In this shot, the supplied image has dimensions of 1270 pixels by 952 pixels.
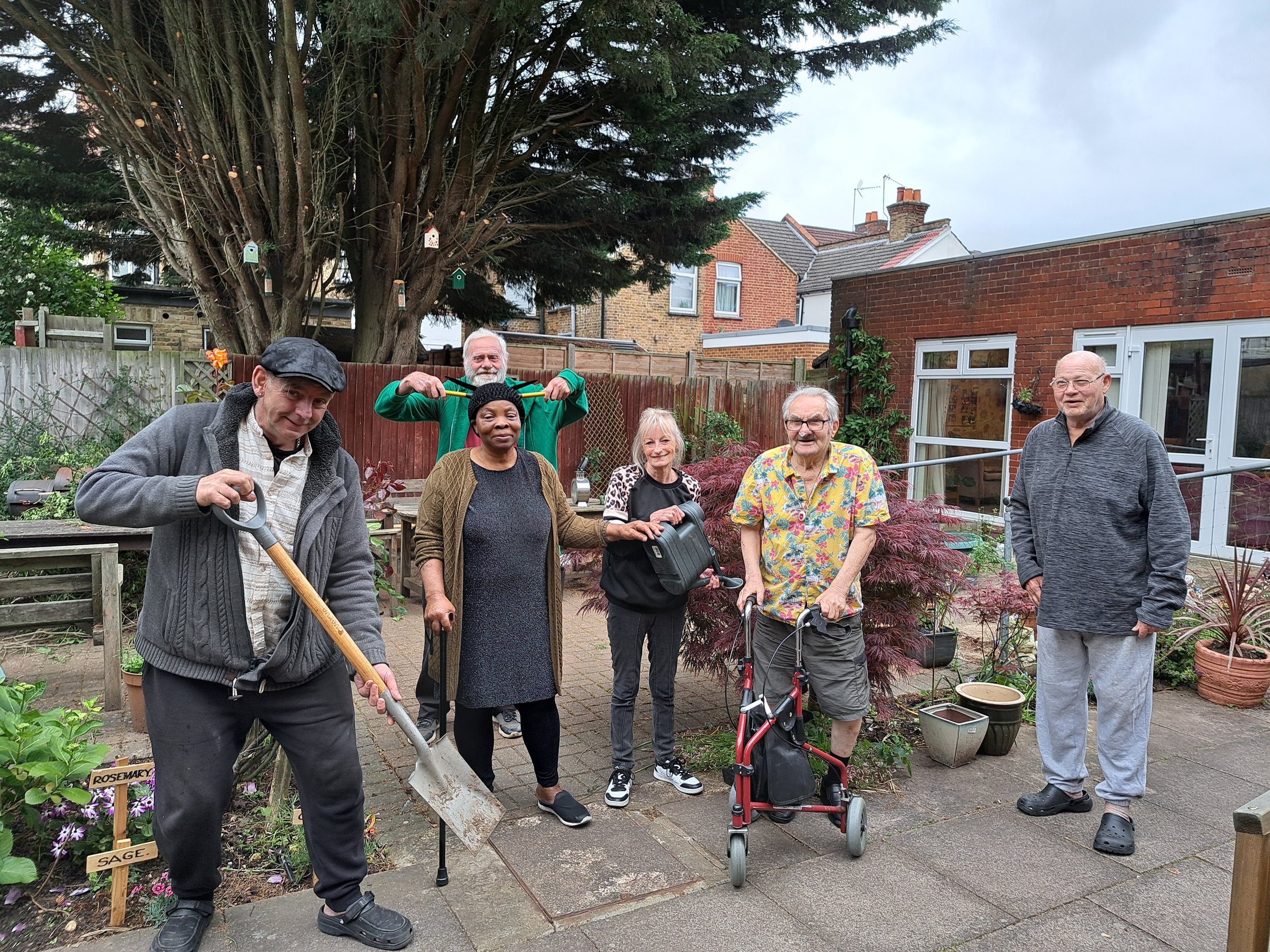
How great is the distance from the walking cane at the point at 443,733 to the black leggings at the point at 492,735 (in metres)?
0.18

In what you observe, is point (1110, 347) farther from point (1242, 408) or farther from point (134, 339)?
point (134, 339)

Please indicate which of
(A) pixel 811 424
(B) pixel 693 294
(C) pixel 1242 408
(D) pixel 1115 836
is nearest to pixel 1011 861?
(D) pixel 1115 836

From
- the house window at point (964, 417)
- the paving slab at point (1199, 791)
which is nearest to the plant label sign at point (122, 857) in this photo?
the paving slab at point (1199, 791)

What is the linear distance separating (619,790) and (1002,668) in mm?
2725

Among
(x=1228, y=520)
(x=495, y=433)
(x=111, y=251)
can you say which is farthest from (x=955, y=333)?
(x=111, y=251)

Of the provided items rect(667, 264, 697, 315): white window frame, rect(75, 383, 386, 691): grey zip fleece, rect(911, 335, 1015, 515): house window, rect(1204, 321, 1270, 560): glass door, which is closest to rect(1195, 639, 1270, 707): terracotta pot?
rect(1204, 321, 1270, 560): glass door

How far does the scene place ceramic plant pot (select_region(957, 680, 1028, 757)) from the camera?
4227 millimetres

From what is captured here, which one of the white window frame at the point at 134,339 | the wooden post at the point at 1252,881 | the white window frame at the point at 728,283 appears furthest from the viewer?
the white window frame at the point at 728,283

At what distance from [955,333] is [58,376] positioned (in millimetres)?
10654

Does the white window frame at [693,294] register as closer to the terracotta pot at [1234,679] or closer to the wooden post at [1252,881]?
the terracotta pot at [1234,679]

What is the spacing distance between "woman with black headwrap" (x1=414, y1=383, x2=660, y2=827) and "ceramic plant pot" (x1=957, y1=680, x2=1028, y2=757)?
2312 mm

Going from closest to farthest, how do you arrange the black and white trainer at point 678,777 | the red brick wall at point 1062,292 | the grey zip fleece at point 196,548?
the grey zip fleece at point 196,548
the black and white trainer at point 678,777
the red brick wall at point 1062,292

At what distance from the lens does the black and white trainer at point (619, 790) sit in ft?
11.8

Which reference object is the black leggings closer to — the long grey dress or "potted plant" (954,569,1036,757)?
the long grey dress
